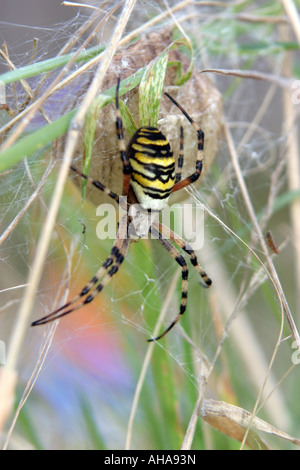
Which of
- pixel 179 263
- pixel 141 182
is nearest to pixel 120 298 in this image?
pixel 179 263

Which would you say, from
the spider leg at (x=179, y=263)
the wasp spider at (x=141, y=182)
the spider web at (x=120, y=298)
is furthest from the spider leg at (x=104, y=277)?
the spider leg at (x=179, y=263)

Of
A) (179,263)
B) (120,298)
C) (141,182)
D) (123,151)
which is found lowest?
(120,298)

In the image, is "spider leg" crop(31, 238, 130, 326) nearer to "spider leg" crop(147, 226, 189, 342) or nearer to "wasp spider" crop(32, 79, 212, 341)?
"wasp spider" crop(32, 79, 212, 341)

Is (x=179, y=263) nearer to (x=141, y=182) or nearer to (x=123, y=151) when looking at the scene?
(x=141, y=182)

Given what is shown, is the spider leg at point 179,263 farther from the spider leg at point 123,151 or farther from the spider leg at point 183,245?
the spider leg at point 123,151

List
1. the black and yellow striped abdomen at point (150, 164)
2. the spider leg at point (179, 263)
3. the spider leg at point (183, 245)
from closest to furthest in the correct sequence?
the black and yellow striped abdomen at point (150, 164) < the spider leg at point (179, 263) < the spider leg at point (183, 245)

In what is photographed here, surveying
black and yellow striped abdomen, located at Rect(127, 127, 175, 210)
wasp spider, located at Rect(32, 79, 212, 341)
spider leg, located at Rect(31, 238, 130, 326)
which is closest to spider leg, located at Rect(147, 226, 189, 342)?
wasp spider, located at Rect(32, 79, 212, 341)
